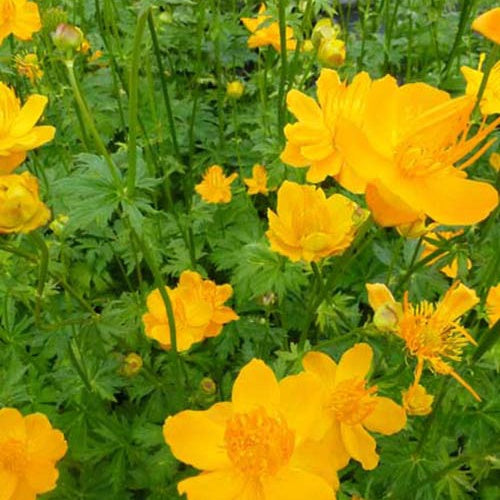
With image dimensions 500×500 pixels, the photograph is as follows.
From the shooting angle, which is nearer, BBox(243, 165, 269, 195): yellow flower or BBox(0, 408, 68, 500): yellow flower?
BBox(0, 408, 68, 500): yellow flower

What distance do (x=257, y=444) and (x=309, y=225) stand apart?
39cm

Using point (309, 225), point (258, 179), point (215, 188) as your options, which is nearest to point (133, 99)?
point (309, 225)

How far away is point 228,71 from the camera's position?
8.95ft

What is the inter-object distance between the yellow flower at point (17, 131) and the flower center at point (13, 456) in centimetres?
46

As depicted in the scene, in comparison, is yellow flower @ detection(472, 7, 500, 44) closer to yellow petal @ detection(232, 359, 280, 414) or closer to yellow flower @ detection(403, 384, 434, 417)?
yellow petal @ detection(232, 359, 280, 414)

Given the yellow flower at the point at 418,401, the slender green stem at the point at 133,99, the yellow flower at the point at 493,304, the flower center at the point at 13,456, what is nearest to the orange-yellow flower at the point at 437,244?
the yellow flower at the point at 493,304

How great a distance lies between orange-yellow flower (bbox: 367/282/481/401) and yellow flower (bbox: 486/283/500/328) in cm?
28

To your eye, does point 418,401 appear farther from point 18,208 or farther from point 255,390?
point 18,208

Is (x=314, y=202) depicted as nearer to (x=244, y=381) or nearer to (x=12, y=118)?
(x=244, y=381)

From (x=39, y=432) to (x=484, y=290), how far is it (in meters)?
0.93

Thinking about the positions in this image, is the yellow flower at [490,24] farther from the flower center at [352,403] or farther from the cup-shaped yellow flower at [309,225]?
the flower center at [352,403]

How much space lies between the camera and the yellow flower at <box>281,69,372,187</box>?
98cm

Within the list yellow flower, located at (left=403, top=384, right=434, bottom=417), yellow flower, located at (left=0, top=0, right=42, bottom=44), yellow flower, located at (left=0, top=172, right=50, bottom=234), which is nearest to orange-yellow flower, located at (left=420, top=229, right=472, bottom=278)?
yellow flower, located at (left=403, top=384, right=434, bottom=417)

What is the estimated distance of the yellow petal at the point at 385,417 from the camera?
42.4 inches
